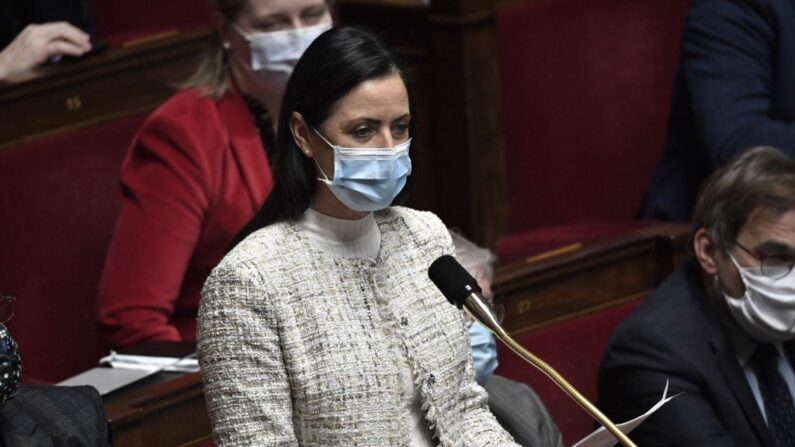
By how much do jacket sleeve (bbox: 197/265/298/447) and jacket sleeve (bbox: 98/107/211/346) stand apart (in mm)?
517

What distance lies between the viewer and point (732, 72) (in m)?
1.72

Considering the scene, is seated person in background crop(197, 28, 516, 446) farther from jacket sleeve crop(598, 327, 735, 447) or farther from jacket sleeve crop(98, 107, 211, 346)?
jacket sleeve crop(98, 107, 211, 346)

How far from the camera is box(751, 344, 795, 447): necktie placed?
53.4 inches

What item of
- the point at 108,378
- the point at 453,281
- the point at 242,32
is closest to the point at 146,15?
the point at 242,32

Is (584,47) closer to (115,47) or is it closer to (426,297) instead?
(115,47)

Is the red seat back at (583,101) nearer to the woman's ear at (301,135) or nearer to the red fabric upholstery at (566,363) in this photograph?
the red fabric upholstery at (566,363)

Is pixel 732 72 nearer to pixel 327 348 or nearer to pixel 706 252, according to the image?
pixel 706 252

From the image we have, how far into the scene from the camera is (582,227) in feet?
5.90

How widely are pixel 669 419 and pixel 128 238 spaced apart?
0.57 m

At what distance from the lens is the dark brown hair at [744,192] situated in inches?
A: 53.3

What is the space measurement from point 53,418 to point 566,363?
68 cm

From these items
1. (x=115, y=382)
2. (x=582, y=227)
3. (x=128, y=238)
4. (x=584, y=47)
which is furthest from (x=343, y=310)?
(x=584, y=47)

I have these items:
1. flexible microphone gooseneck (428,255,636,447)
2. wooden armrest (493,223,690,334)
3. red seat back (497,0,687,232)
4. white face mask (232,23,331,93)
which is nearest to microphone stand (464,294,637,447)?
flexible microphone gooseneck (428,255,636,447)

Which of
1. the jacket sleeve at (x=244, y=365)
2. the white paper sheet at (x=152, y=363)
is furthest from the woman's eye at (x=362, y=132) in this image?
the white paper sheet at (x=152, y=363)
